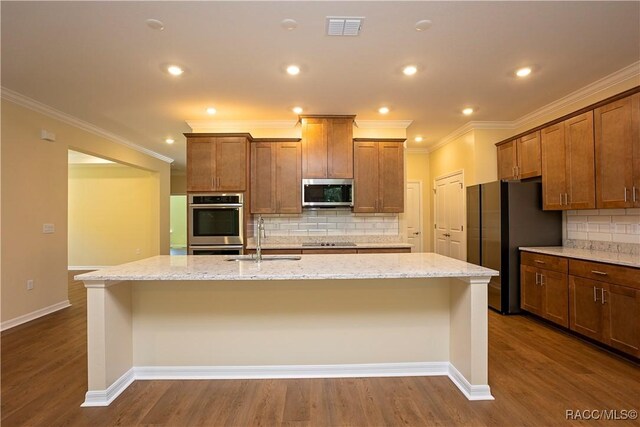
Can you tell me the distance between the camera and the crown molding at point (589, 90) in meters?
3.11

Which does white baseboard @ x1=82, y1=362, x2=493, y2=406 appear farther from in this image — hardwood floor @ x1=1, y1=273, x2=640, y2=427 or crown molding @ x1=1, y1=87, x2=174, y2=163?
crown molding @ x1=1, y1=87, x2=174, y2=163

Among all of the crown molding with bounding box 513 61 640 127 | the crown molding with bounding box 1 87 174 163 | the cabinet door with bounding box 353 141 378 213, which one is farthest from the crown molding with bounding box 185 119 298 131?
the crown molding with bounding box 513 61 640 127

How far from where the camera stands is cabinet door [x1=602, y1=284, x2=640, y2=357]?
2588mm

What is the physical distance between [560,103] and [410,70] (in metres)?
2.27

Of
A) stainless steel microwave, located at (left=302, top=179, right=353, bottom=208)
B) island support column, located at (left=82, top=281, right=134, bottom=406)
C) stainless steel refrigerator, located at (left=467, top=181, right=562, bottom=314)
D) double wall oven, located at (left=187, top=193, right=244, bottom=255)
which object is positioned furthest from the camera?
stainless steel microwave, located at (left=302, top=179, right=353, bottom=208)

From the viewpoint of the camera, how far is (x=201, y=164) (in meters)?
4.36

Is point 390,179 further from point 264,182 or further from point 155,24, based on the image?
point 155,24

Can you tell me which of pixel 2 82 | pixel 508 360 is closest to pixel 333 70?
pixel 508 360

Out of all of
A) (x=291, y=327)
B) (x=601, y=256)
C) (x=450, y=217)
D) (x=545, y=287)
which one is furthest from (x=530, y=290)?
(x=291, y=327)

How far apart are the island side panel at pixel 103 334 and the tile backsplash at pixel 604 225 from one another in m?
4.65

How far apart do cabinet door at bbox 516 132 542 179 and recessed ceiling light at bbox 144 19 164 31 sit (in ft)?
13.9

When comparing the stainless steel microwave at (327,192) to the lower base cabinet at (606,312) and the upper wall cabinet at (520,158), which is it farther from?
the lower base cabinet at (606,312)

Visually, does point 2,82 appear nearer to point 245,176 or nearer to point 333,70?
point 245,176

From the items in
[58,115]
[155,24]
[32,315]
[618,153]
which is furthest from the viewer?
[58,115]
